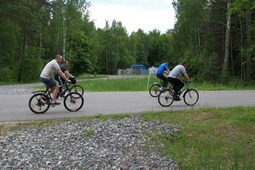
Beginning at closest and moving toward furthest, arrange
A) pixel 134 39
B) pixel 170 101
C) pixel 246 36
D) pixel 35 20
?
1. pixel 170 101
2. pixel 246 36
3. pixel 35 20
4. pixel 134 39

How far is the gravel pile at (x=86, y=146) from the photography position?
5.97 metres

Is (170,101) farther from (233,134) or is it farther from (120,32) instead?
(120,32)

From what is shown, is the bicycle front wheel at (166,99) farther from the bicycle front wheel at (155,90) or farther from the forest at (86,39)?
the forest at (86,39)

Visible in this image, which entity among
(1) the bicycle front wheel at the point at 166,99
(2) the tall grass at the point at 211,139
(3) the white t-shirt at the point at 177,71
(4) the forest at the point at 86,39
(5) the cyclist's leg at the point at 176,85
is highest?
(4) the forest at the point at 86,39

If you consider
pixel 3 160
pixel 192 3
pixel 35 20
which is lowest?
pixel 3 160

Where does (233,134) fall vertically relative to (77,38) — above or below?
below

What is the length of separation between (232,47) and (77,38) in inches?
1154

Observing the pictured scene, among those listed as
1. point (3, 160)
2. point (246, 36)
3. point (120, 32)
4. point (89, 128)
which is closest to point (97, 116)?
point (89, 128)

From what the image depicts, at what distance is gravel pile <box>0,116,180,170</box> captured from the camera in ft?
19.6

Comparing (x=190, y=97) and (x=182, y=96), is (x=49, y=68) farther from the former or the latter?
(x=190, y=97)

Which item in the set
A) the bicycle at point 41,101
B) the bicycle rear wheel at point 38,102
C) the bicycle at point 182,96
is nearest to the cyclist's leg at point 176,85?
the bicycle at point 182,96

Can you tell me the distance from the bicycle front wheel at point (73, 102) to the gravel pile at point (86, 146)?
213cm

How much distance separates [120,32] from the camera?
92875mm

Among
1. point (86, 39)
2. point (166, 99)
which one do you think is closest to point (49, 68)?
point (166, 99)
